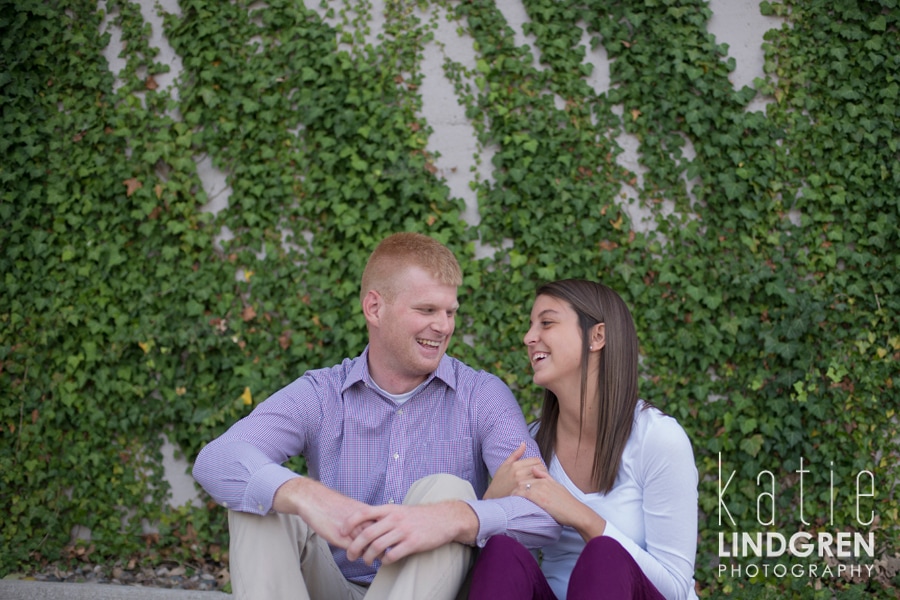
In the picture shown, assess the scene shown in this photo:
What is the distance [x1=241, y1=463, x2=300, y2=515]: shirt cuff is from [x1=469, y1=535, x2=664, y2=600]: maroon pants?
52cm

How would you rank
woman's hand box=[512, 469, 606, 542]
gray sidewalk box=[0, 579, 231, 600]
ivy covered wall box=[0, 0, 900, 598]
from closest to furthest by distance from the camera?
woman's hand box=[512, 469, 606, 542]
gray sidewalk box=[0, 579, 231, 600]
ivy covered wall box=[0, 0, 900, 598]

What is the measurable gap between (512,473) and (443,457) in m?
0.31

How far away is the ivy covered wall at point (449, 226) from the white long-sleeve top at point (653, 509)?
147 cm

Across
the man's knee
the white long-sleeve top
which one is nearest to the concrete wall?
the white long-sleeve top

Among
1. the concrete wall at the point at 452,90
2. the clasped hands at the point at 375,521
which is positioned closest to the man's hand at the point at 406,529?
the clasped hands at the point at 375,521

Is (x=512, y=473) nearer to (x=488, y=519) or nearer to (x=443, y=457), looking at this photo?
(x=488, y=519)

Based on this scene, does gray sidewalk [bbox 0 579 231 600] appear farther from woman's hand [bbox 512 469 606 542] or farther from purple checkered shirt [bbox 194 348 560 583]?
woman's hand [bbox 512 469 606 542]

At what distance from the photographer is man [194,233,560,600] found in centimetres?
206

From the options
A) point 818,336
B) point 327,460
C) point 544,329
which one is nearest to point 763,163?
point 818,336

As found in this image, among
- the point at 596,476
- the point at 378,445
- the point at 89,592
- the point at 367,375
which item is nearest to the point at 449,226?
the point at 367,375

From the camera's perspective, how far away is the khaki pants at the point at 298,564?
1.95m

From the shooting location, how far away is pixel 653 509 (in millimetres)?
2275

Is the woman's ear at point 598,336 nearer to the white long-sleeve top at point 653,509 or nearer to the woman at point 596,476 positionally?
the woman at point 596,476

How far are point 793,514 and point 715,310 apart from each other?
949mm
